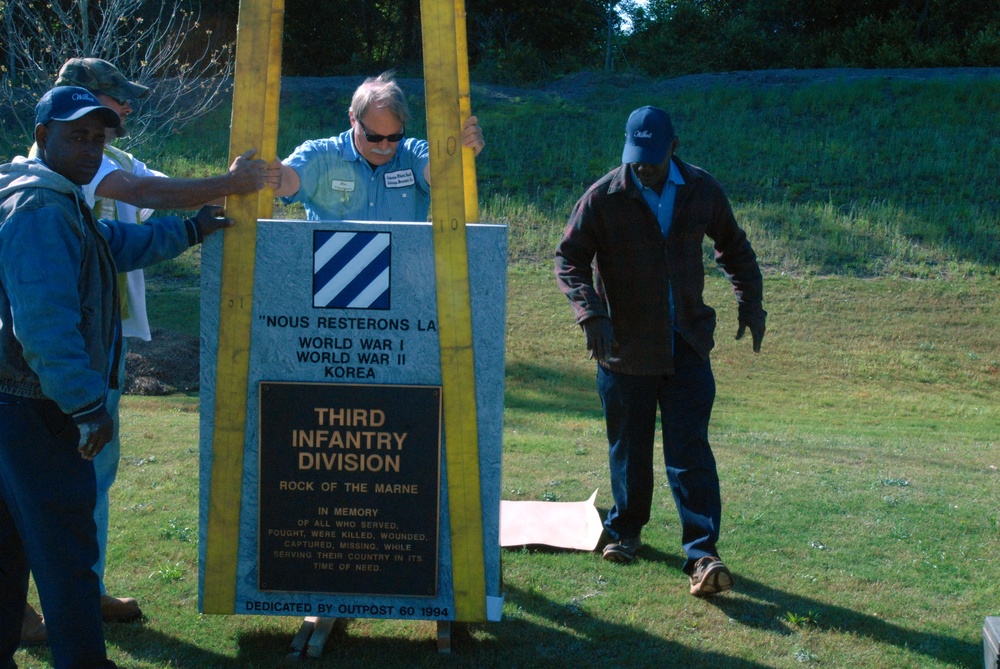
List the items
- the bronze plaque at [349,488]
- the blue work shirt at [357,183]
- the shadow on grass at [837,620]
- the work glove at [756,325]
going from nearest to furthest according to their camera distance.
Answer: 1. the bronze plaque at [349,488]
2. the shadow on grass at [837,620]
3. the blue work shirt at [357,183]
4. the work glove at [756,325]

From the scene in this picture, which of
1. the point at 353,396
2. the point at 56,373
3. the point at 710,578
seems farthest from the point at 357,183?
the point at 710,578

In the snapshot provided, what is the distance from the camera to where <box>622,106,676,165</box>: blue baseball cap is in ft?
16.6

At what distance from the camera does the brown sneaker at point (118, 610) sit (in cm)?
445

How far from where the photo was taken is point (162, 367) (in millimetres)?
13633

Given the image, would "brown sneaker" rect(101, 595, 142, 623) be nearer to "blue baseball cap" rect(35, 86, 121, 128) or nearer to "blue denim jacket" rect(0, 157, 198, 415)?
"blue denim jacket" rect(0, 157, 198, 415)

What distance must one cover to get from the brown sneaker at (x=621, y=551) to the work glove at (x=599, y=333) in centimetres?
99

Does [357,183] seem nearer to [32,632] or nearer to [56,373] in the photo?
[56,373]

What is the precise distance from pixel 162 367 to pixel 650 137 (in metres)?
10.0

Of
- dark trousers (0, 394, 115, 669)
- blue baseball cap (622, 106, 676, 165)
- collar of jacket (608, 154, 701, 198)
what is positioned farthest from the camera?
collar of jacket (608, 154, 701, 198)

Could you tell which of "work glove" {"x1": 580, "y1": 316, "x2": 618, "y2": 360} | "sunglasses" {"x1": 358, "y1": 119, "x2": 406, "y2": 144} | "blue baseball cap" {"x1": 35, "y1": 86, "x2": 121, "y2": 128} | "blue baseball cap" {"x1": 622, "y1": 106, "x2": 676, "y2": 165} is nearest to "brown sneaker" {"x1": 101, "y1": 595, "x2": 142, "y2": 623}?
"blue baseball cap" {"x1": 35, "y1": 86, "x2": 121, "y2": 128}

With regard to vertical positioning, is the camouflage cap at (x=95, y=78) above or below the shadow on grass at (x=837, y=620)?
above

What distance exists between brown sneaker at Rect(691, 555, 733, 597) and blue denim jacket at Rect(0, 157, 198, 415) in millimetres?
2689

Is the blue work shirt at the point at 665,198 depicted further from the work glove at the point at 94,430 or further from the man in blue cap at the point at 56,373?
the work glove at the point at 94,430

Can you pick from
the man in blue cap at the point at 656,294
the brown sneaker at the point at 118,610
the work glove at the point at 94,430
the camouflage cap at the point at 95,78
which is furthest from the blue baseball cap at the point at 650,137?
the brown sneaker at the point at 118,610
